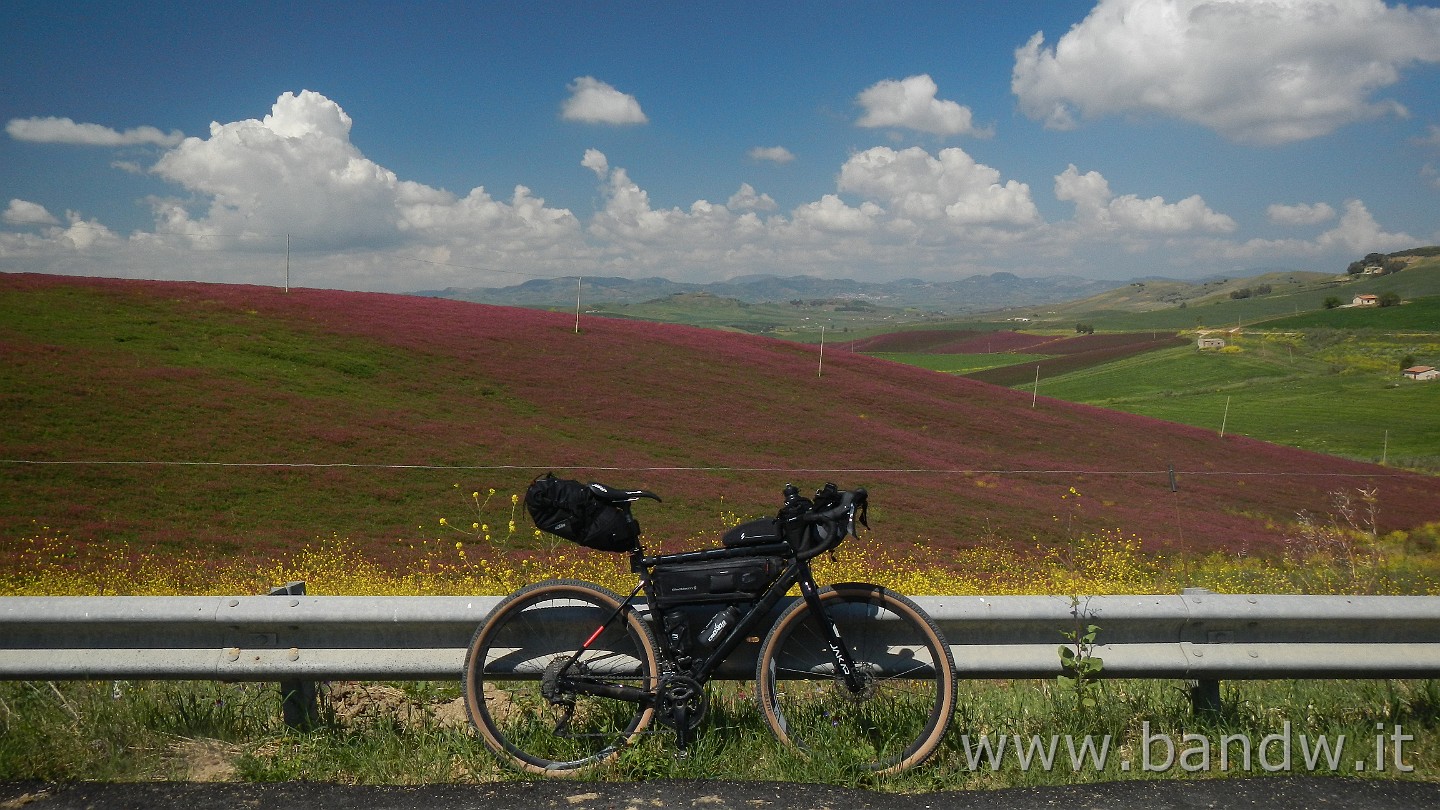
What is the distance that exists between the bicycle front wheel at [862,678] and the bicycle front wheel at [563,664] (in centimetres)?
65

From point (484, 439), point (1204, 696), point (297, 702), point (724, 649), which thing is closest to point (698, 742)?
point (724, 649)

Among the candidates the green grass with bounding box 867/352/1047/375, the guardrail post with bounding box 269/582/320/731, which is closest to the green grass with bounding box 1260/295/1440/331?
the green grass with bounding box 867/352/1047/375

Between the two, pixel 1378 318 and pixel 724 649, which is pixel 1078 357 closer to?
pixel 1378 318

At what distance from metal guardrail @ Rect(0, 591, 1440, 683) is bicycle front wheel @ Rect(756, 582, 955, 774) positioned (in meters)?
0.20

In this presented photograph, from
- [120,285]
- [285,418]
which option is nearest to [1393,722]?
[285,418]

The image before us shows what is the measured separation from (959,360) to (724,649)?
360ft

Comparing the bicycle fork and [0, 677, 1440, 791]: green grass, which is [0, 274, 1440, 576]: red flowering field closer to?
[0, 677, 1440, 791]: green grass

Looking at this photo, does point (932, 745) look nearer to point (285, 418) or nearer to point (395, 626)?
point (395, 626)

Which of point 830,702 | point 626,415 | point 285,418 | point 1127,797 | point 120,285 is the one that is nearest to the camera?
point 1127,797

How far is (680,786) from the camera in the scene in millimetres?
3975

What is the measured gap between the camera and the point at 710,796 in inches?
152

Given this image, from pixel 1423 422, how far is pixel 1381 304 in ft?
165

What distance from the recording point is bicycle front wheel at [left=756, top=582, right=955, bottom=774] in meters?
4.23

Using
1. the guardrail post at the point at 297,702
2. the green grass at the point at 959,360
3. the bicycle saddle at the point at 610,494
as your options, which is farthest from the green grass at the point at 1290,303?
the guardrail post at the point at 297,702
